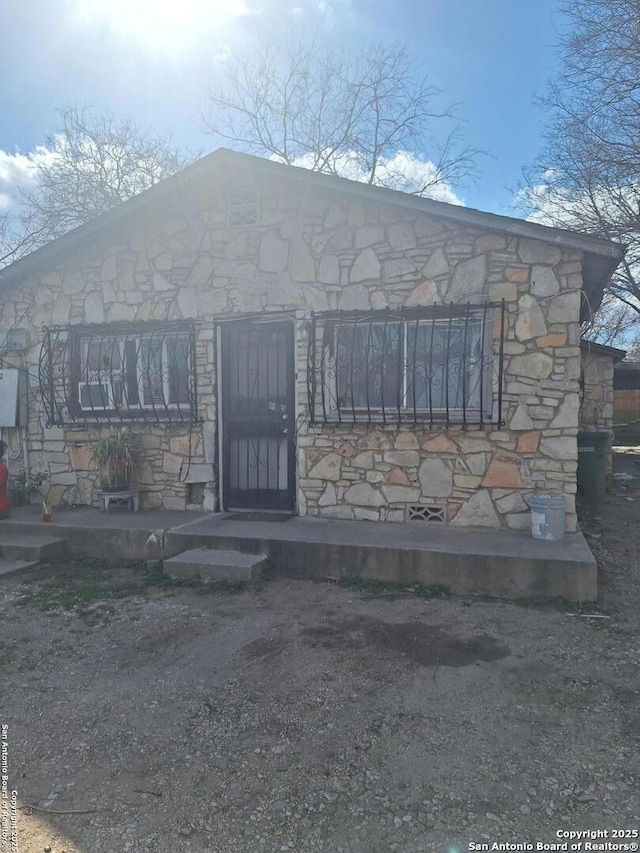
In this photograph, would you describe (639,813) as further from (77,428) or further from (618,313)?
(618,313)

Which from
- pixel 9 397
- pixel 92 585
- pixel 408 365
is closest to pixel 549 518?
pixel 408 365

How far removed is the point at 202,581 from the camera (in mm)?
5281

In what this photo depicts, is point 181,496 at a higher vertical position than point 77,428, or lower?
lower

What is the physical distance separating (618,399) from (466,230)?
23.8 metres

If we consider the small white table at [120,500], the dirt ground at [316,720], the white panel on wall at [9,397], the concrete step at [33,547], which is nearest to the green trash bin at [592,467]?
the dirt ground at [316,720]

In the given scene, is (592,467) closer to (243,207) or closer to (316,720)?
(243,207)

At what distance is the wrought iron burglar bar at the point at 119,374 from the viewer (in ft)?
23.0

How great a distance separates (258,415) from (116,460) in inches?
68.6

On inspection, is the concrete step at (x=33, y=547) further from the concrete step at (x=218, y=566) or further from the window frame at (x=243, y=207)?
the window frame at (x=243, y=207)

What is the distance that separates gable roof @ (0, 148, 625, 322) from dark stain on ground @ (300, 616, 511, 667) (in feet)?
11.8

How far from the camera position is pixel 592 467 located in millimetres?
9273

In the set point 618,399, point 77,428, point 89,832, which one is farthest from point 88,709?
point 618,399

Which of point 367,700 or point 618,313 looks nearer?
point 367,700

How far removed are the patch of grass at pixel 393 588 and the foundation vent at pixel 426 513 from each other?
1106 mm
